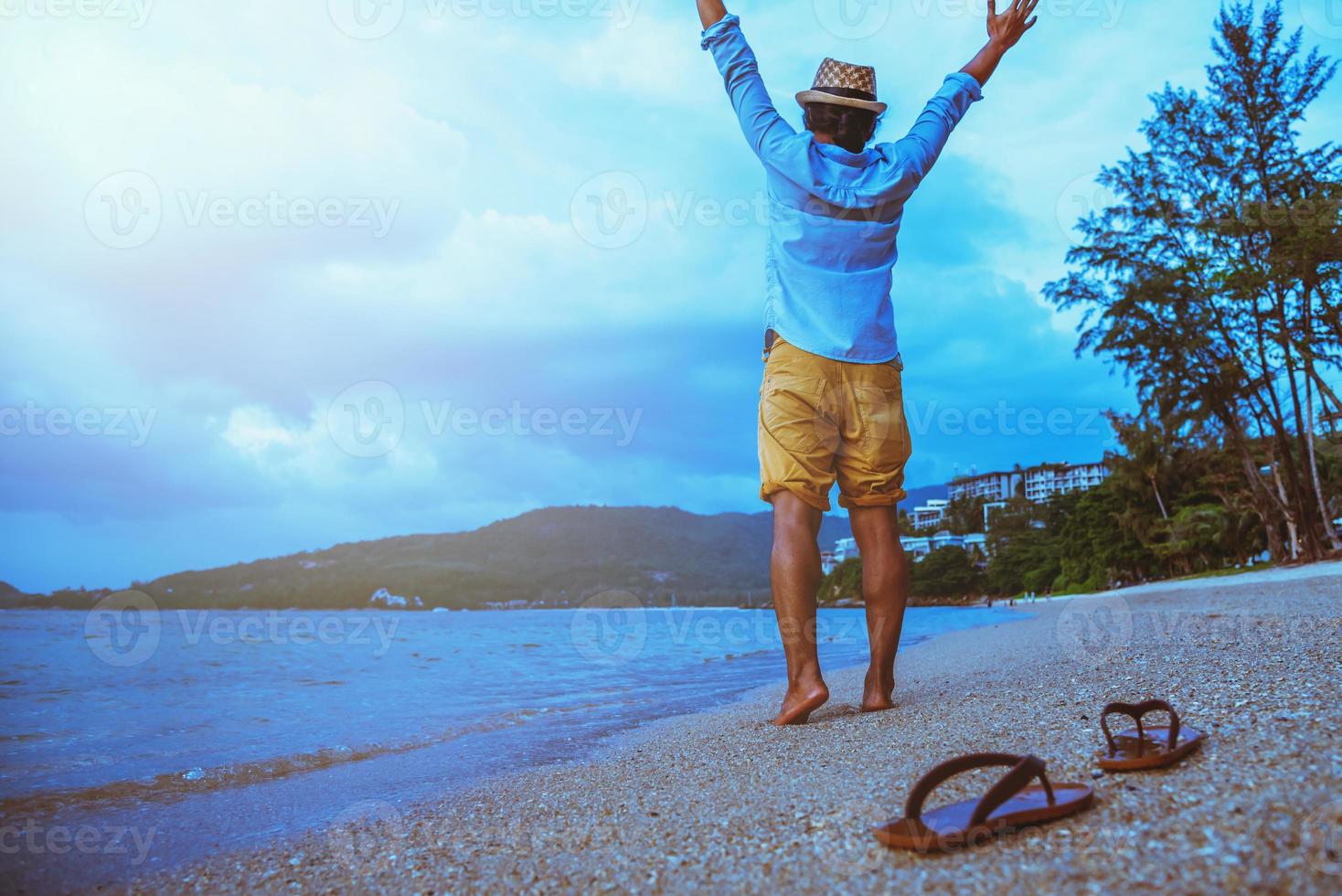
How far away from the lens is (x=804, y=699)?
118 inches

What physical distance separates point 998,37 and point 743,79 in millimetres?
1083

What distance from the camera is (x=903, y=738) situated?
8.08 feet

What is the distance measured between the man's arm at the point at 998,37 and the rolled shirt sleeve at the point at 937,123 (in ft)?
0.17

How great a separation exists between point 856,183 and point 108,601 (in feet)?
188

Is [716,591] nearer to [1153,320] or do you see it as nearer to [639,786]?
[1153,320]

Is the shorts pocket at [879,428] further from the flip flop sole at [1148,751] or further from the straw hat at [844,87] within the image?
the flip flop sole at [1148,751]

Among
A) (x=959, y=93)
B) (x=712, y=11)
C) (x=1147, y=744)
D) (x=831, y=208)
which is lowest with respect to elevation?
(x=1147, y=744)

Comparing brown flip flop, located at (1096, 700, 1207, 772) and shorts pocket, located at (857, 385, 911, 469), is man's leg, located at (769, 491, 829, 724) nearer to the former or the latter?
shorts pocket, located at (857, 385, 911, 469)

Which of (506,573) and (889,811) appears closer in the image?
(889,811)

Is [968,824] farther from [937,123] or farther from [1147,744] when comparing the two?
[937,123]

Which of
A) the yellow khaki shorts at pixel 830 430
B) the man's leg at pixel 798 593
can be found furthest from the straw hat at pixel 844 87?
the man's leg at pixel 798 593

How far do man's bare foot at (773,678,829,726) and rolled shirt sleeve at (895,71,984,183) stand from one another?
2.01 m

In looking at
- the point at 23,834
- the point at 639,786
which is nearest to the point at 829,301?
the point at 639,786

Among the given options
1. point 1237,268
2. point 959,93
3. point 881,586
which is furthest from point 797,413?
point 1237,268
